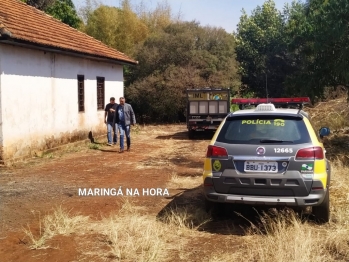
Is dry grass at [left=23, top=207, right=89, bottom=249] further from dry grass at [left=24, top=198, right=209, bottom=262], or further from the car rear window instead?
the car rear window

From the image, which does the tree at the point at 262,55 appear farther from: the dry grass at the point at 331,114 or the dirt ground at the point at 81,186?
the dirt ground at the point at 81,186

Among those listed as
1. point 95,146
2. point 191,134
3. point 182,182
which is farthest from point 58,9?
point 182,182

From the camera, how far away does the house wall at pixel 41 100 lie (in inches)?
437

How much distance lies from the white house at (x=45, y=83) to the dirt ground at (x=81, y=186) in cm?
71

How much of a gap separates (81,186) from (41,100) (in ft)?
16.3

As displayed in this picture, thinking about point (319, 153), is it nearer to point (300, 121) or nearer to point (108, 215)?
point (300, 121)

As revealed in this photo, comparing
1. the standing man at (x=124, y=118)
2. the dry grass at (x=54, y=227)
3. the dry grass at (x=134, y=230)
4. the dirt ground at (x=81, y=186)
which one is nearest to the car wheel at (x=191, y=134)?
the dirt ground at (x=81, y=186)

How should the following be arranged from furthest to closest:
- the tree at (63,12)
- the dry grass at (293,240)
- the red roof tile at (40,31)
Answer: the tree at (63,12) < the red roof tile at (40,31) < the dry grass at (293,240)

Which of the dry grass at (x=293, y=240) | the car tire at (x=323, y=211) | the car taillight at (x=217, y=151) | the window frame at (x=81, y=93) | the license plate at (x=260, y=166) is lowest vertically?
the dry grass at (x=293, y=240)

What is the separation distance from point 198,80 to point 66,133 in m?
14.0

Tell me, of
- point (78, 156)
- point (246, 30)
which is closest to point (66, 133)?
point (78, 156)

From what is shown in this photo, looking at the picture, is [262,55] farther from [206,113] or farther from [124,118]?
[124,118]

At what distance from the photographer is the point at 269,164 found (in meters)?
5.36

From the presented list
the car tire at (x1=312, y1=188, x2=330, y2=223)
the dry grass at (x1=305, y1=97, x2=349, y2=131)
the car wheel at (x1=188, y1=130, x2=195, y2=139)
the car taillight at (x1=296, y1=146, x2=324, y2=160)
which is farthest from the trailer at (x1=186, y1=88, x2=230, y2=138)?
the car taillight at (x1=296, y1=146, x2=324, y2=160)
